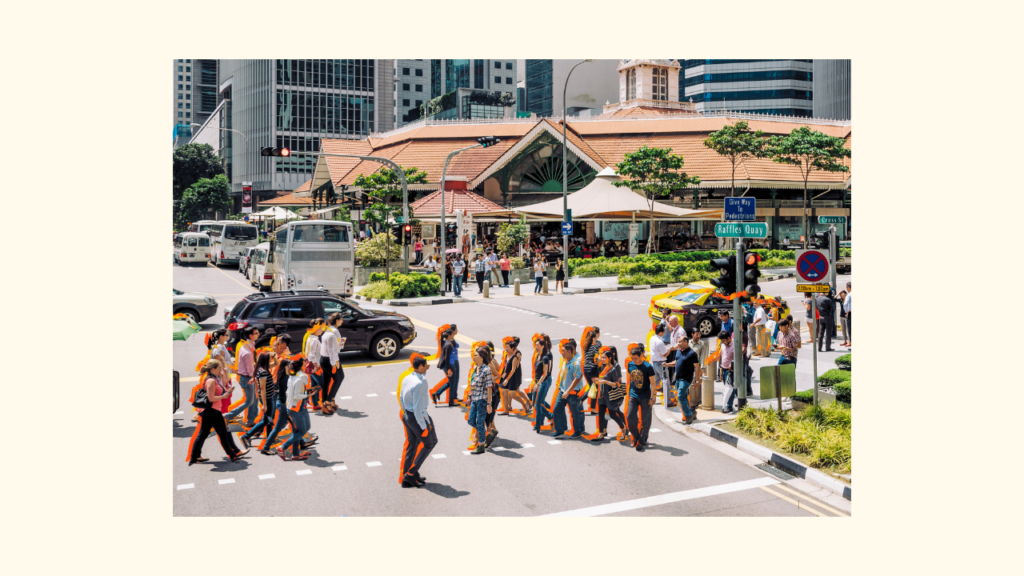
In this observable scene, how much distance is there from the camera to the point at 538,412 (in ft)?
38.7

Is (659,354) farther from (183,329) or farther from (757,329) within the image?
(183,329)

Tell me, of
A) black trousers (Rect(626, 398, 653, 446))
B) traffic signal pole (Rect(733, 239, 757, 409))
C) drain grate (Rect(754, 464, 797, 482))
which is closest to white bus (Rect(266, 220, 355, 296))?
traffic signal pole (Rect(733, 239, 757, 409))

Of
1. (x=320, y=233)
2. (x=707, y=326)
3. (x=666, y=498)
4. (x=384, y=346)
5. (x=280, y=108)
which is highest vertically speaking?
(x=280, y=108)

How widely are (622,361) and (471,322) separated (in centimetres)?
519

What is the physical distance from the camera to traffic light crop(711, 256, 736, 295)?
12.3 metres

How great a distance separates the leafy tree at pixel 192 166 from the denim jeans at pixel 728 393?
38.2ft

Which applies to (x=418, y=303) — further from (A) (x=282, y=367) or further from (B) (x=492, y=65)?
(B) (x=492, y=65)

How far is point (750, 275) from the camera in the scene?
1209 cm

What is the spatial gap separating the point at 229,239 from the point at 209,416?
21607 mm

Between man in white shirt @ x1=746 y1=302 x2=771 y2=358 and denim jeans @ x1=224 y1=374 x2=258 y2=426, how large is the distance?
10.6 m

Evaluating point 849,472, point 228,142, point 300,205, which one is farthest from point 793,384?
point 300,205

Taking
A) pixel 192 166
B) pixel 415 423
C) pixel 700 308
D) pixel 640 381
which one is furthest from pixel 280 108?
pixel 415 423

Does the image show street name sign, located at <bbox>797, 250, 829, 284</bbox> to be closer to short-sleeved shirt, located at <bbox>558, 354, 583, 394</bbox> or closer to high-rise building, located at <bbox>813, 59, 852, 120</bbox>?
high-rise building, located at <bbox>813, 59, 852, 120</bbox>

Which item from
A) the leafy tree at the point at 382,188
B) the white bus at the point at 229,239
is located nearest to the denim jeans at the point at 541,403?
the white bus at the point at 229,239
